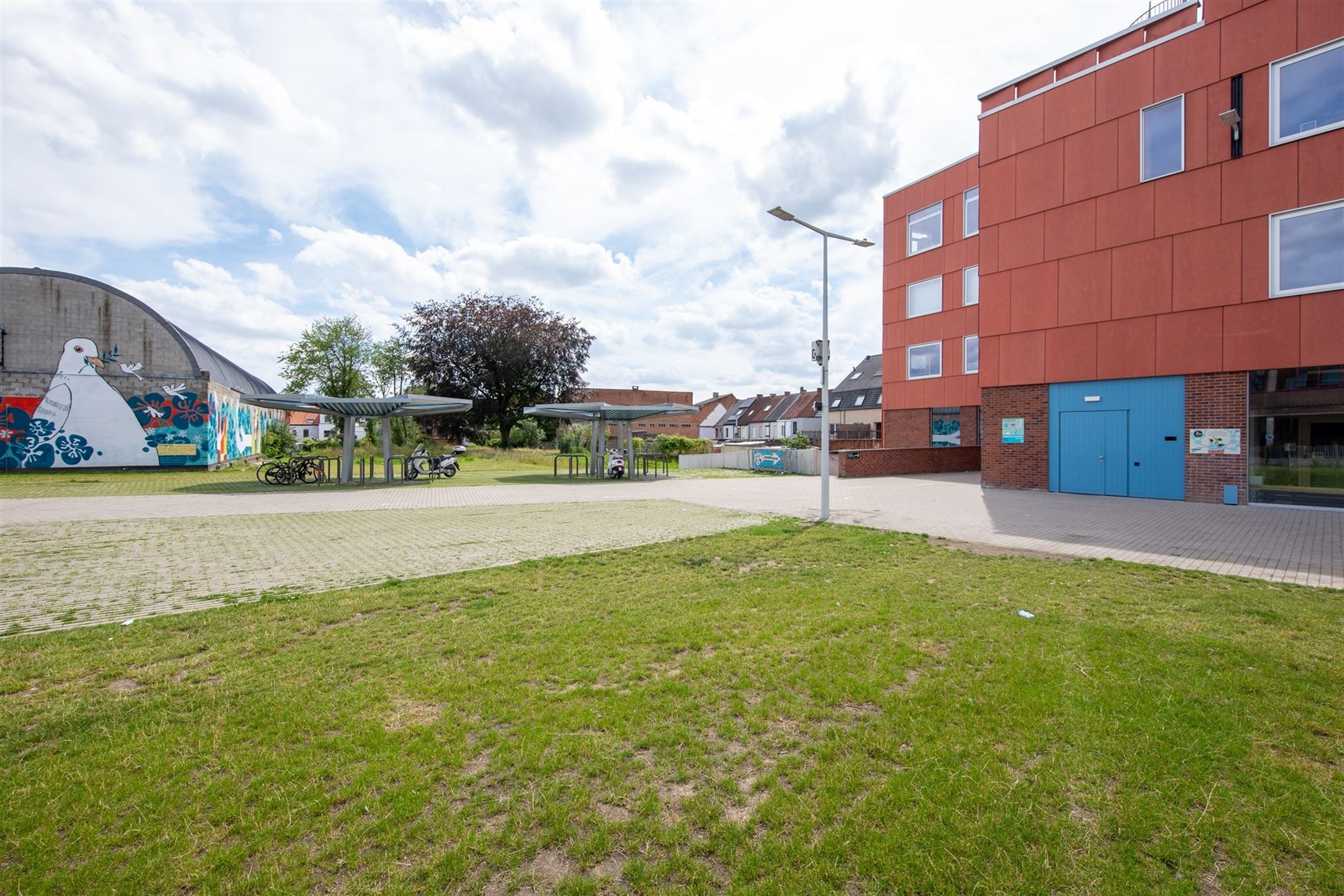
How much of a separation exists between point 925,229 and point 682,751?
29348 millimetres

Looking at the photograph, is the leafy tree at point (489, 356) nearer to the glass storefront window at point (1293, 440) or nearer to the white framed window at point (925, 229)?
the white framed window at point (925, 229)

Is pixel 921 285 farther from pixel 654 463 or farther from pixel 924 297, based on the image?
pixel 654 463

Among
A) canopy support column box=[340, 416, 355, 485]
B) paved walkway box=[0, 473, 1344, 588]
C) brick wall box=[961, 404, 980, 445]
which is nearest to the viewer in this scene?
paved walkway box=[0, 473, 1344, 588]

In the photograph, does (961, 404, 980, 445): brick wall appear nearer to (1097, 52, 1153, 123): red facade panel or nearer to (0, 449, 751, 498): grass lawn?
(0, 449, 751, 498): grass lawn

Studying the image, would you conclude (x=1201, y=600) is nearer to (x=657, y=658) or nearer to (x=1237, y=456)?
(x=657, y=658)

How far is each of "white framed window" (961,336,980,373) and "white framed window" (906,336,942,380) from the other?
111 cm

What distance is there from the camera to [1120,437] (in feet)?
51.5

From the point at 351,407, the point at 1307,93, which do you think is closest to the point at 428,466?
the point at 351,407

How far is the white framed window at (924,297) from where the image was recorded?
27.0 metres

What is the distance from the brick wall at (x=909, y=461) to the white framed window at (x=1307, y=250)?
12.3 m

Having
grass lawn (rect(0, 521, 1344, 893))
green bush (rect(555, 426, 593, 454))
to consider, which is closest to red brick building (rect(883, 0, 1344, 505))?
grass lawn (rect(0, 521, 1344, 893))

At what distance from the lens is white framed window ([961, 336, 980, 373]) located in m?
25.4

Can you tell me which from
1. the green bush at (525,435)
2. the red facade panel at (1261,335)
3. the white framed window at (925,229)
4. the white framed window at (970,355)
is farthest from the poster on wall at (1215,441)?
the green bush at (525,435)

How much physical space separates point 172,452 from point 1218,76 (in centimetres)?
3611
